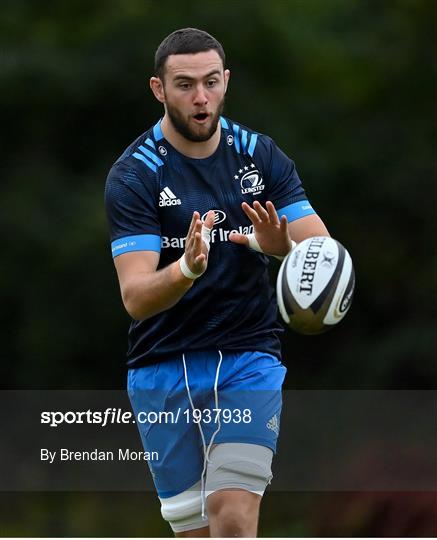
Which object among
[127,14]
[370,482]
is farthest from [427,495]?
[127,14]

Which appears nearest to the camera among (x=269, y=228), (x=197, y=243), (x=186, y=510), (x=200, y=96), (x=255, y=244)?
(x=197, y=243)

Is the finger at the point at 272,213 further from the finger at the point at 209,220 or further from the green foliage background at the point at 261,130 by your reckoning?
the green foliage background at the point at 261,130

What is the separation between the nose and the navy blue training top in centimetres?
29

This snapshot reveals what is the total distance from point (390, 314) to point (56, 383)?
128 inches

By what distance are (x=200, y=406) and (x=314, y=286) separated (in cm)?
89

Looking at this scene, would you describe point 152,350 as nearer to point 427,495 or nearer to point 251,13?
point 427,495

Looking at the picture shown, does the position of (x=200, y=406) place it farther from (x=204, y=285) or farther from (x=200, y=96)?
(x=200, y=96)

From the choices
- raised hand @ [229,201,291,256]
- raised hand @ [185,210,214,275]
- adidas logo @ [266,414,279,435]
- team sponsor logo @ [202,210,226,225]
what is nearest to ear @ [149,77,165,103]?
team sponsor logo @ [202,210,226,225]

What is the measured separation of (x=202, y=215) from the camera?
6.58 metres

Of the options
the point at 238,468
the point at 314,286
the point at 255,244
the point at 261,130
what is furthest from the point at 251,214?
the point at 261,130

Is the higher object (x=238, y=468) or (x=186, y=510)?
(x=238, y=468)

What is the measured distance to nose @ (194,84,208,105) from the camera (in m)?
6.55

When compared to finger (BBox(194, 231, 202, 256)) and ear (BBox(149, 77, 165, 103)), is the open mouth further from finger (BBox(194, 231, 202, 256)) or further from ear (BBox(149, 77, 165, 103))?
finger (BBox(194, 231, 202, 256))

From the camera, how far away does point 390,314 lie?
14.0 meters
